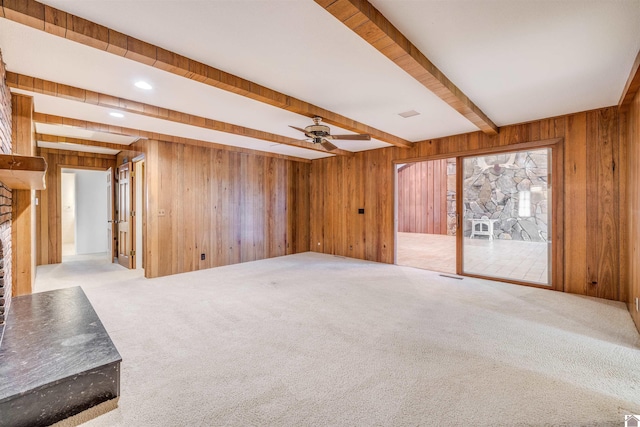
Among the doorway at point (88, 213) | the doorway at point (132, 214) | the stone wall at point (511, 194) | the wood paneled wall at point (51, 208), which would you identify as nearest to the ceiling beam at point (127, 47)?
the doorway at point (132, 214)

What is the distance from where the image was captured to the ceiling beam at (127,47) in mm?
1694

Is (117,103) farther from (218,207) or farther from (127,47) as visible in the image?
(218,207)

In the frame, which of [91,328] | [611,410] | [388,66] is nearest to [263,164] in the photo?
[388,66]

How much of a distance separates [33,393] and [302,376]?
1470 millimetres

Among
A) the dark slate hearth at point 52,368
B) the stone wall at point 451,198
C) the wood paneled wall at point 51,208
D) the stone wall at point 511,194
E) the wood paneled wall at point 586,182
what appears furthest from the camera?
the stone wall at point 451,198

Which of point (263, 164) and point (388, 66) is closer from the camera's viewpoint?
point (388, 66)

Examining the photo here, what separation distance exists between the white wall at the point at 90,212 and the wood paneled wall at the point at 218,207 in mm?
4104

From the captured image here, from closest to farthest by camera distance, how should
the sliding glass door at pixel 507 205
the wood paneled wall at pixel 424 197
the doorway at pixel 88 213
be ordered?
the doorway at pixel 88 213, the sliding glass door at pixel 507 205, the wood paneled wall at pixel 424 197

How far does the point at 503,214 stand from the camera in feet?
31.1

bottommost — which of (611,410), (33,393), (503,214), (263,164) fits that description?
(611,410)

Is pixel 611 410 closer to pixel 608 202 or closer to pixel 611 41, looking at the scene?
pixel 611 41

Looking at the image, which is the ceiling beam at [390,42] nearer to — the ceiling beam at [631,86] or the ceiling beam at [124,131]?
the ceiling beam at [631,86]

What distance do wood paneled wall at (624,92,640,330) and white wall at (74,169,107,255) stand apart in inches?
400

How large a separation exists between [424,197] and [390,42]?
991 cm
